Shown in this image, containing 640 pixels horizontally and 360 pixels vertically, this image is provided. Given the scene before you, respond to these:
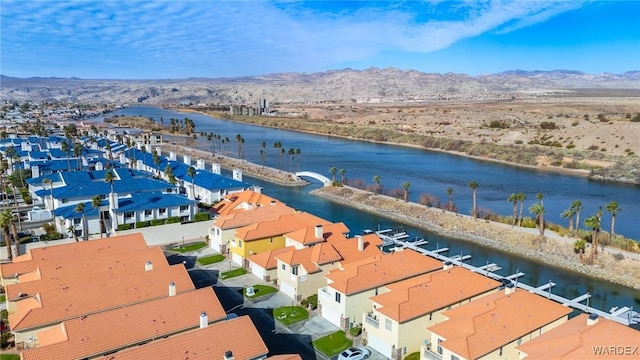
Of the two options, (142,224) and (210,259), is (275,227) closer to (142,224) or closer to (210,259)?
(210,259)

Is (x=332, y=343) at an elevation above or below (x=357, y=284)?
below

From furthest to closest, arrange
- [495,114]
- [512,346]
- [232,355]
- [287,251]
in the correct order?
[495,114], [287,251], [512,346], [232,355]

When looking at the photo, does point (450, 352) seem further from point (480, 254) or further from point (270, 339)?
point (480, 254)

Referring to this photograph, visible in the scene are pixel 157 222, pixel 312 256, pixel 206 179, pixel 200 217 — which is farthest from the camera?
pixel 206 179

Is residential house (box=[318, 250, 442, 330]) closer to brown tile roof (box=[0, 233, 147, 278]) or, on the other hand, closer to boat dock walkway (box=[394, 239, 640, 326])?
boat dock walkway (box=[394, 239, 640, 326])

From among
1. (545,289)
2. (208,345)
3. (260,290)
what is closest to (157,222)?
(260,290)

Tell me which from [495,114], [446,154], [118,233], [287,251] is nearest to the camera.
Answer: [287,251]

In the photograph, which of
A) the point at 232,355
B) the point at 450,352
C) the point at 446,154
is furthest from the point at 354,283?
the point at 446,154
